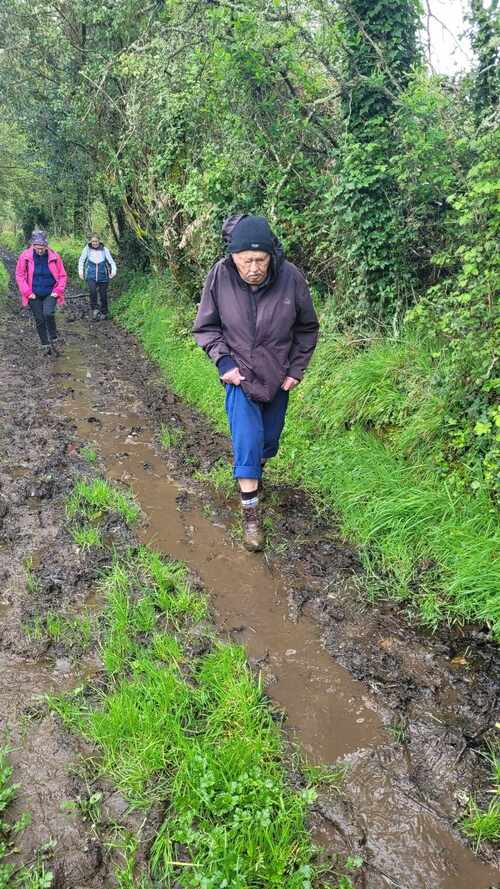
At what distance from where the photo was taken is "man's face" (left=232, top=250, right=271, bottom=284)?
3639 mm

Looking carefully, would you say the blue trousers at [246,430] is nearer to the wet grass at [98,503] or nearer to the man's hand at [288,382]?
the man's hand at [288,382]

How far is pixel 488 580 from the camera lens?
3338mm

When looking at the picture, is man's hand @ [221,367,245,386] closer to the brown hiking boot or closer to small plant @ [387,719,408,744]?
the brown hiking boot

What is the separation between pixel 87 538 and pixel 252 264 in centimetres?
231

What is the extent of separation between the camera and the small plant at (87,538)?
13.7 feet

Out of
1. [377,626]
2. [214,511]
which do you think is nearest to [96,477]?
[214,511]

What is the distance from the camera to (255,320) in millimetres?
3898

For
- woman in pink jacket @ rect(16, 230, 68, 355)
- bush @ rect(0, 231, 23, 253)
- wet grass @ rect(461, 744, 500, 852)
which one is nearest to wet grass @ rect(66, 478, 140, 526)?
wet grass @ rect(461, 744, 500, 852)

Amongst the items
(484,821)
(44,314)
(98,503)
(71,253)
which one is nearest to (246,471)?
(98,503)

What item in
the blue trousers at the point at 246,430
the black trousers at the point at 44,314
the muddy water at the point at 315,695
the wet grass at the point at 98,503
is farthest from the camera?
the black trousers at the point at 44,314

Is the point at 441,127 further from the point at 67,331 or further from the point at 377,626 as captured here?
the point at 67,331

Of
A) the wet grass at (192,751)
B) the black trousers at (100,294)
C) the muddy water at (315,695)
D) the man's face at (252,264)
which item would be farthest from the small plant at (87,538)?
the black trousers at (100,294)

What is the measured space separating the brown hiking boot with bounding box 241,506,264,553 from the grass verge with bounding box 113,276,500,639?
Result: 68 centimetres

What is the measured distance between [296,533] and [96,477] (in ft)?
6.77
